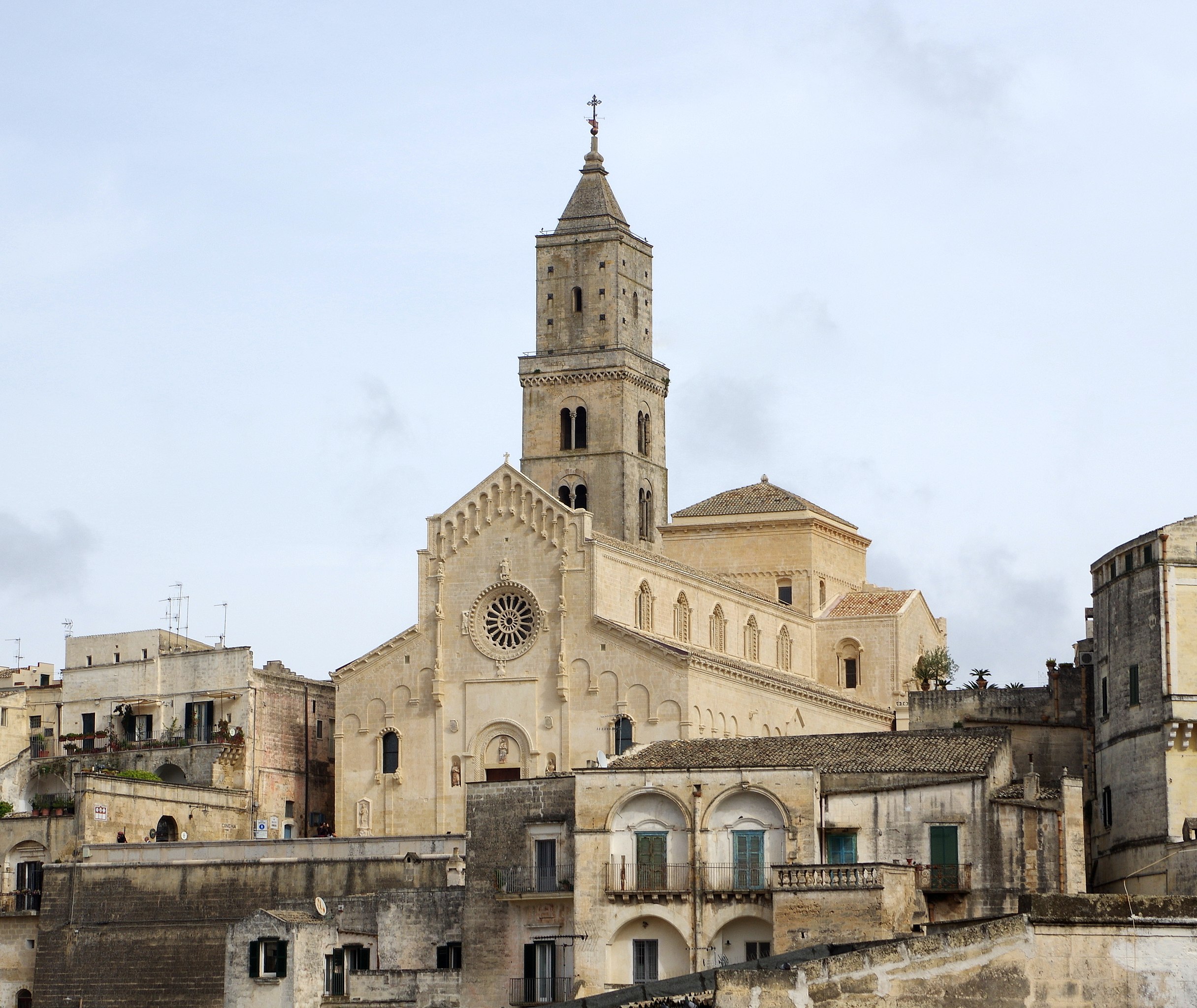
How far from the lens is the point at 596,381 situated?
302 ft

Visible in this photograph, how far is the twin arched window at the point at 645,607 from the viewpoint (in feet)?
269

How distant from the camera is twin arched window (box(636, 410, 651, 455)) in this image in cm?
9269

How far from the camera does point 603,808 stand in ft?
191

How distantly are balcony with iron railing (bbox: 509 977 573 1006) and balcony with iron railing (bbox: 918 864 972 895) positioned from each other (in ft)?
27.8

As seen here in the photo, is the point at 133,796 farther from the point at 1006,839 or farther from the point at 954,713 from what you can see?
the point at 1006,839

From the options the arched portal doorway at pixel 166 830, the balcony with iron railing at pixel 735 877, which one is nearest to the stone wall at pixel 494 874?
the balcony with iron railing at pixel 735 877

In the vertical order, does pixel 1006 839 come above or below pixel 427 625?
below

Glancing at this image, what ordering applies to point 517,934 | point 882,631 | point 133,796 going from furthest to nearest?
point 882,631 < point 133,796 < point 517,934

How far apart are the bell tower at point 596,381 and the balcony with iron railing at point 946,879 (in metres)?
36.5

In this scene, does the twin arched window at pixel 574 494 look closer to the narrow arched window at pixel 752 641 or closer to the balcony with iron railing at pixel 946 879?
the narrow arched window at pixel 752 641

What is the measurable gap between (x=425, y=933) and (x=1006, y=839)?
50.5ft

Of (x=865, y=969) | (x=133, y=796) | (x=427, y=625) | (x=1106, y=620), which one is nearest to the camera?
(x=865, y=969)

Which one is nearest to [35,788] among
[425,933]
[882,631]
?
[425,933]

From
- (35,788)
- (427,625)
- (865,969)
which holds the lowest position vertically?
(865,969)
